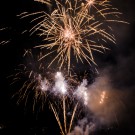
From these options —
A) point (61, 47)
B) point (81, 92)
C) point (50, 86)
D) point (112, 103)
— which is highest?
point (61, 47)

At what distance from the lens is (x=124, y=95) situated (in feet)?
191

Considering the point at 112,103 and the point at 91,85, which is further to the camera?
the point at 112,103

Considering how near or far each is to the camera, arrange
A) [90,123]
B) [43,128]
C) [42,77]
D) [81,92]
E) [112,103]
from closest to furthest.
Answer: [42,77] < [81,92] < [43,128] < [90,123] < [112,103]

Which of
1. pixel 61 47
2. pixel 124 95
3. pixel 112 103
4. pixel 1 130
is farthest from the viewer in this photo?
pixel 124 95

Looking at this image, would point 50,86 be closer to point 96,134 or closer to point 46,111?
point 46,111

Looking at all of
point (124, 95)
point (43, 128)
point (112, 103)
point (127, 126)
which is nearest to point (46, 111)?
point (43, 128)

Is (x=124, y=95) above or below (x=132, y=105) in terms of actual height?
Answer: above

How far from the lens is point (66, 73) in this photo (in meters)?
15.2

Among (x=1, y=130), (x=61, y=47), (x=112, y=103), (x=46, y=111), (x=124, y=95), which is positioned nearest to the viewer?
(x=61, y=47)

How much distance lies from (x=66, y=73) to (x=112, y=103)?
108ft

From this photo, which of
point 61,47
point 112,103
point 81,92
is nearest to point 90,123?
point 112,103

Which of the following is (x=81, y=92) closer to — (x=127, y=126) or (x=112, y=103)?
(x=112, y=103)

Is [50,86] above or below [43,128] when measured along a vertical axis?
above

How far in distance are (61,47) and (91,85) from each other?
54.0 feet
